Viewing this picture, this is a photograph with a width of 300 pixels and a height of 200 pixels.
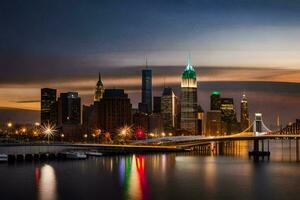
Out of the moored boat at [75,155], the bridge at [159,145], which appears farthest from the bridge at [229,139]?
the moored boat at [75,155]

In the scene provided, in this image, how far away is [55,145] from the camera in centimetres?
10794

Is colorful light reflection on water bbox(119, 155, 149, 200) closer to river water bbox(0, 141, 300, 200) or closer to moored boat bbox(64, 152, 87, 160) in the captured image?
river water bbox(0, 141, 300, 200)

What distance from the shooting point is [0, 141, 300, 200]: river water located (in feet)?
181

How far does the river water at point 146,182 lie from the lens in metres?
55.3

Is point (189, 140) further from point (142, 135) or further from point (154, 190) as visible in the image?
point (154, 190)

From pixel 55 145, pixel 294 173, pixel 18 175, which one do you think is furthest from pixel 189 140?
pixel 18 175

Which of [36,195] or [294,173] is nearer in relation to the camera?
[36,195]

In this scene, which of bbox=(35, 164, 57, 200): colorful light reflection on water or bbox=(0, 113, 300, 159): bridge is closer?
bbox=(35, 164, 57, 200): colorful light reflection on water

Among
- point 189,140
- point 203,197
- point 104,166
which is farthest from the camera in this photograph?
point 189,140

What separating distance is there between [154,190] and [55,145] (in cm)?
5227

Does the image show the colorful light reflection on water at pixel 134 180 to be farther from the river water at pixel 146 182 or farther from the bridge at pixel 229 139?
the bridge at pixel 229 139

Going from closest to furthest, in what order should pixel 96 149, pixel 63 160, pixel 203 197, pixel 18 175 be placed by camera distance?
1. pixel 203 197
2. pixel 18 175
3. pixel 63 160
4. pixel 96 149

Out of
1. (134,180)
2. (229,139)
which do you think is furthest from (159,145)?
(134,180)

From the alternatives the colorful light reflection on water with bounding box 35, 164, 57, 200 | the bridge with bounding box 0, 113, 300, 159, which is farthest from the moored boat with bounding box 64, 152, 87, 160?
the colorful light reflection on water with bounding box 35, 164, 57, 200
